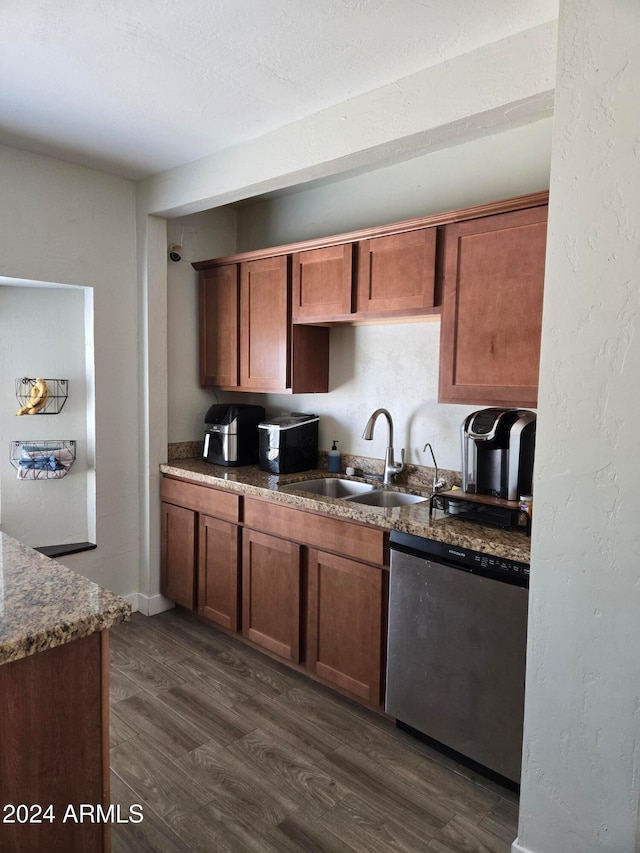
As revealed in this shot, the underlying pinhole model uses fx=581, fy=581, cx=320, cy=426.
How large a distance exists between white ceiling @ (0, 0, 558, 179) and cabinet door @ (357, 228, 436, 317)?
1.96 feet

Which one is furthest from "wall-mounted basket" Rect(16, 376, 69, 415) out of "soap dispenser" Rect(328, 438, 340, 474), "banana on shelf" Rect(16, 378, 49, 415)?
"soap dispenser" Rect(328, 438, 340, 474)

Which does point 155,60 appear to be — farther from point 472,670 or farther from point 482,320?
point 472,670

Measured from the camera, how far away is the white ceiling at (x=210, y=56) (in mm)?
1743

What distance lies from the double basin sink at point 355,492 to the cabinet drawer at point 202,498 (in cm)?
31

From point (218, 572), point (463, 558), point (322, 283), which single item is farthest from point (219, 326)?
point (463, 558)

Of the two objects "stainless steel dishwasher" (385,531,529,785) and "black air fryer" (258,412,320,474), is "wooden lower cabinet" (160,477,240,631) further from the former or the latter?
"stainless steel dishwasher" (385,531,529,785)

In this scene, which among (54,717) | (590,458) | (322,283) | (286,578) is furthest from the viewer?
(322,283)

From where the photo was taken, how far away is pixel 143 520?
350 cm

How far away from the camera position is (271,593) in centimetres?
281

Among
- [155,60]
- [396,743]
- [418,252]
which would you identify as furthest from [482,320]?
[396,743]

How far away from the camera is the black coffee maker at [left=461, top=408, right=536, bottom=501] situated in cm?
222

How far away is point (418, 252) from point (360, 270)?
0.32 meters

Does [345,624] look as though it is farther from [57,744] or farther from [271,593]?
[57,744]

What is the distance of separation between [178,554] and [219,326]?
4.48ft
